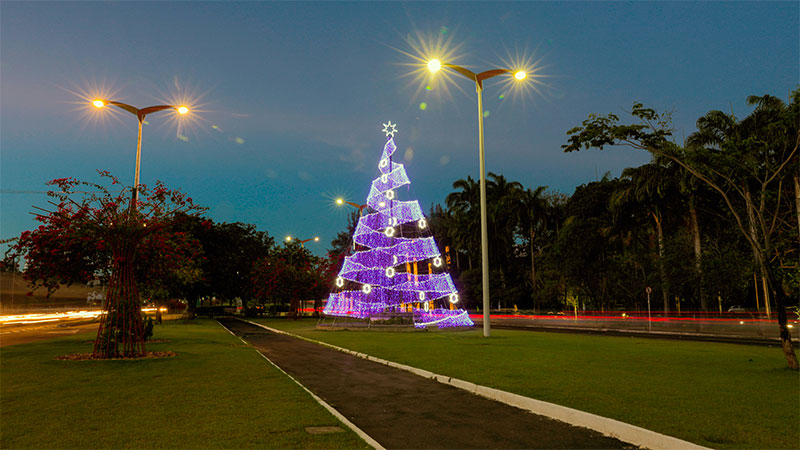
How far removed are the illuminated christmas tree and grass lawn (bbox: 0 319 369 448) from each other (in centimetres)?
1836

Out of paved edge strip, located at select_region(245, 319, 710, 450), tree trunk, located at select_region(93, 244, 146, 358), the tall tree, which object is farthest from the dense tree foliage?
tree trunk, located at select_region(93, 244, 146, 358)

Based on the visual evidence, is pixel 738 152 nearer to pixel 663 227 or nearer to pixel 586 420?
pixel 586 420

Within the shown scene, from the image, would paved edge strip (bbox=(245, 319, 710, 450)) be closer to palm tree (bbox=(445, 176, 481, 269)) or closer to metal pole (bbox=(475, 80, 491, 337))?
metal pole (bbox=(475, 80, 491, 337))

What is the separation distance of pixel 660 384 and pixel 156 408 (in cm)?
882

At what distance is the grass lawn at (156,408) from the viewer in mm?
6465

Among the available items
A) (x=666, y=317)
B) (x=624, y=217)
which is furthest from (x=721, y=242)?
(x=666, y=317)

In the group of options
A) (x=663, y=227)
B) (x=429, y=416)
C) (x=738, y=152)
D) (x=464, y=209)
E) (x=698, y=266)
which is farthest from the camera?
(x=464, y=209)

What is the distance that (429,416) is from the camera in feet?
27.2

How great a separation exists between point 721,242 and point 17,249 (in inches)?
1956

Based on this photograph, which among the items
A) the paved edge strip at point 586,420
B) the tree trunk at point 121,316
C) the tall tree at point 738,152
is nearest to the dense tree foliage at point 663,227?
the tall tree at point 738,152

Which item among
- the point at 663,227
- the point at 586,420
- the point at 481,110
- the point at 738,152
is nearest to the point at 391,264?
the point at 481,110

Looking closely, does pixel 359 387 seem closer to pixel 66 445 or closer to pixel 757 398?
pixel 66 445

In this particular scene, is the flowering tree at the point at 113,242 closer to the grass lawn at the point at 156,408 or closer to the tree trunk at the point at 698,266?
the grass lawn at the point at 156,408

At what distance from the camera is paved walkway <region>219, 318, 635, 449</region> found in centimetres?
677
